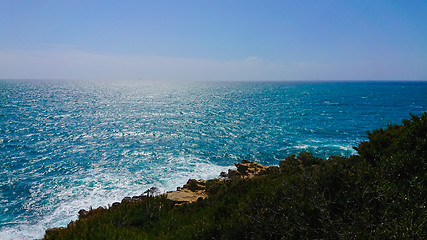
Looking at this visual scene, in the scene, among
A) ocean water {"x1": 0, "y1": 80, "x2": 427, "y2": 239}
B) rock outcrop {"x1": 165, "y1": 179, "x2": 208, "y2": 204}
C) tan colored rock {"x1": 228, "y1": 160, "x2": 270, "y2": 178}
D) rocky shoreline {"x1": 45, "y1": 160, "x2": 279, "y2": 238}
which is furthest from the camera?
tan colored rock {"x1": 228, "y1": 160, "x2": 270, "y2": 178}

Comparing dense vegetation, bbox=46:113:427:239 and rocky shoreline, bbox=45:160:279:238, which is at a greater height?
dense vegetation, bbox=46:113:427:239

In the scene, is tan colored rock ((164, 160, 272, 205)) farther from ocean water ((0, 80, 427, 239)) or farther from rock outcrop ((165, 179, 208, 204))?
ocean water ((0, 80, 427, 239))

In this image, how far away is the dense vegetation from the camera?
6.16 metres

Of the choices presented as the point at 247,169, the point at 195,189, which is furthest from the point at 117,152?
the point at 247,169

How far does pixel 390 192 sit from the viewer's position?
7.02m

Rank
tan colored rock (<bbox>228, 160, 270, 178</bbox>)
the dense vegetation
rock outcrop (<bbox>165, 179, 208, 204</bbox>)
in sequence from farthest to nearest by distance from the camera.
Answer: tan colored rock (<bbox>228, 160, 270, 178</bbox>)
rock outcrop (<bbox>165, 179, 208, 204</bbox>)
the dense vegetation

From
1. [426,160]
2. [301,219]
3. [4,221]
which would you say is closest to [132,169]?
[4,221]

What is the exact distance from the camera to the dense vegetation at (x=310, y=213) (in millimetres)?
6156

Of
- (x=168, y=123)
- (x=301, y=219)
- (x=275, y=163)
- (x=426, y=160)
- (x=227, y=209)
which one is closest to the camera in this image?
(x=301, y=219)

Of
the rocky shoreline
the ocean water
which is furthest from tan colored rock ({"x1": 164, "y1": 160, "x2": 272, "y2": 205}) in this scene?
the ocean water

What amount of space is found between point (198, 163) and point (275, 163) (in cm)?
1069

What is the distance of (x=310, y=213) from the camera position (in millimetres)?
7375

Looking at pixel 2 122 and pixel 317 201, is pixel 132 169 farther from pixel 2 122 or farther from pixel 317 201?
pixel 2 122

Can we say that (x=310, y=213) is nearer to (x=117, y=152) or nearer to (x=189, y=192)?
(x=189, y=192)
